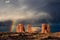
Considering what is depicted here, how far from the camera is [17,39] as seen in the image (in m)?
8.05

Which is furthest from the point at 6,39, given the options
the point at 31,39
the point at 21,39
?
the point at 31,39

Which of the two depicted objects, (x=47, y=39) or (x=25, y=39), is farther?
(x=25, y=39)

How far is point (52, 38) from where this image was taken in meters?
7.61

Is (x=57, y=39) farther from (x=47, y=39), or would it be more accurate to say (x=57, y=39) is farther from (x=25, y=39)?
(x=25, y=39)

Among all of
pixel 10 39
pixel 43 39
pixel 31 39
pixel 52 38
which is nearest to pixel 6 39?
pixel 10 39

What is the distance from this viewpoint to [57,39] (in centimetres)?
754

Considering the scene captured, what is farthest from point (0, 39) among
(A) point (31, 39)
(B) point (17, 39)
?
(A) point (31, 39)

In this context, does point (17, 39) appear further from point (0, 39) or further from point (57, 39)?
point (57, 39)

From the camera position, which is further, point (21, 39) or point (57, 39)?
point (21, 39)

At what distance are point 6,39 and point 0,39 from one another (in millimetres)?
379

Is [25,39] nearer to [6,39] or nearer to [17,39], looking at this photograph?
[17,39]

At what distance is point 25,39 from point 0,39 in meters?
1.40

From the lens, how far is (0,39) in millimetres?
8016

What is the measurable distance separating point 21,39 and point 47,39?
1.49m
